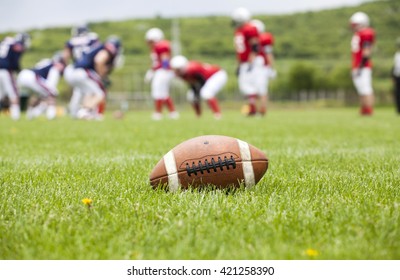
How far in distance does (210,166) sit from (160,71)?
1000 centimetres

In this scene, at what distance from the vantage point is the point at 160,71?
12.2 metres

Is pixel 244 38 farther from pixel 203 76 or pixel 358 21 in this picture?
pixel 358 21

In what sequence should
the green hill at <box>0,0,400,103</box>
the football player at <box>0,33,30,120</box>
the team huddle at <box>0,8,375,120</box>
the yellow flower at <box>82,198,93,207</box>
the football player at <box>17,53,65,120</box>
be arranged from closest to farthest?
the yellow flower at <box>82,198,93,207</box>, the team huddle at <box>0,8,375,120</box>, the football player at <box>0,33,30,120</box>, the football player at <box>17,53,65,120</box>, the green hill at <box>0,0,400,103</box>

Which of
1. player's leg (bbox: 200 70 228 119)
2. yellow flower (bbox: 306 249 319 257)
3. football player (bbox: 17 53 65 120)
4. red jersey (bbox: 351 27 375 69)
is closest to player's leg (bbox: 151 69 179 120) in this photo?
player's leg (bbox: 200 70 228 119)

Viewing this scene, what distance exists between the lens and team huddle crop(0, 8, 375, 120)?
1098 centimetres

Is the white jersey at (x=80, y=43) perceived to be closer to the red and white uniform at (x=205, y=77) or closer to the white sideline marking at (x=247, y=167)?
the red and white uniform at (x=205, y=77)

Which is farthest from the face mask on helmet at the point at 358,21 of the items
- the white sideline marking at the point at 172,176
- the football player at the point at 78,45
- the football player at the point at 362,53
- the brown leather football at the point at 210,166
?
the white sideline marking at the point at 172,176

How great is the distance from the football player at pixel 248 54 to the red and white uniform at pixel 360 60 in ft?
6.63

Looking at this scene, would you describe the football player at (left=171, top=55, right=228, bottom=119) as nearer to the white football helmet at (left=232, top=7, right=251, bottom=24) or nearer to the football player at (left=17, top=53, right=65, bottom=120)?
the white football helmet at (left=232, top=7, right=251, bottom=24)

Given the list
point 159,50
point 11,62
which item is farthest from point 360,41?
point 11,62

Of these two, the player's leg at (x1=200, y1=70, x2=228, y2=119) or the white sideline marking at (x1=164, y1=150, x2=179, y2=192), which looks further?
the player's leg at (x1=200, y1=70, x2=228, y2=119)
